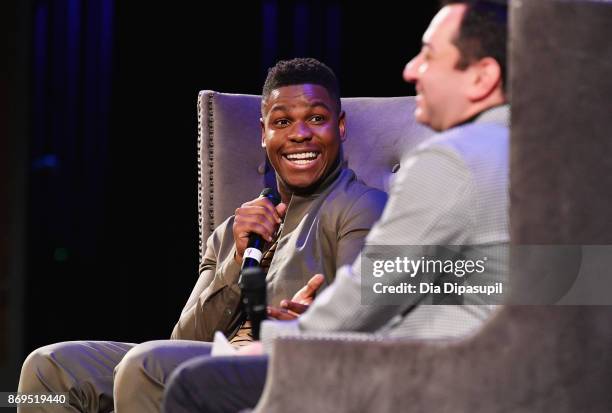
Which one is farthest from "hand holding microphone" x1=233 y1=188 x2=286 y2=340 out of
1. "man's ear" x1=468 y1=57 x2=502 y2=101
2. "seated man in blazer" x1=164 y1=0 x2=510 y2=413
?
"man's ear" x1=468 y1=57 x2=502 y2=101

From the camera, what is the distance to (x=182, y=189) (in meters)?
4.39

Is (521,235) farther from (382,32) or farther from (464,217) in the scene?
(382,32)

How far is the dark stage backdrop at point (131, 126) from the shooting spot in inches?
165

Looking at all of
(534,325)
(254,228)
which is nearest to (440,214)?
(534,325)

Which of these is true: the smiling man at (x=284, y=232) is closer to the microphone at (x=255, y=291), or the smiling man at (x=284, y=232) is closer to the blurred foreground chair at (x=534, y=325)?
the microphone at (x=255, y=291)

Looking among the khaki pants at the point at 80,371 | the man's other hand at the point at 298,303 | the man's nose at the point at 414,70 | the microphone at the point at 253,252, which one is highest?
the man's nose at the point at 414,70

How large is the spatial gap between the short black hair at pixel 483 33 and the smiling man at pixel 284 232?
2.35 feet

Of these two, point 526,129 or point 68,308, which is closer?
point 526,129

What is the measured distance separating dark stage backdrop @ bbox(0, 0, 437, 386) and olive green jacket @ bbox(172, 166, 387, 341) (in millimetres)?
1896

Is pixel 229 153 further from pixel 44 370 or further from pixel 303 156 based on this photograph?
pixel 44 370

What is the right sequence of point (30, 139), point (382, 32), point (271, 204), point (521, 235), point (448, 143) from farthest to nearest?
1. point (30, 139)
2. point (382, 32)
3. point (271, 204)
4. point (448, 143)
5. point (521, 235)

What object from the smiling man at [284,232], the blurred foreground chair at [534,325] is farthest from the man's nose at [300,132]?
the blurred foreground chair at [534,325]

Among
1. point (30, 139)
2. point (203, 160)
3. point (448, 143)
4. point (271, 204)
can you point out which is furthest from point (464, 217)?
point (30, 139)

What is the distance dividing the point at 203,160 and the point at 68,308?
2044mm
